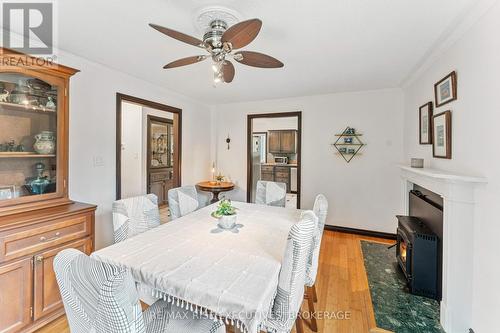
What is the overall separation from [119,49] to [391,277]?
3.83 metres

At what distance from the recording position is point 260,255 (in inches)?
58.9

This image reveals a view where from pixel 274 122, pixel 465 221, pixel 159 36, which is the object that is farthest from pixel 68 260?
pixel 274 122

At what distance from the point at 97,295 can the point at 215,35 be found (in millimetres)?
1602

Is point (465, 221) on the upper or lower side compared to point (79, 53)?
lower

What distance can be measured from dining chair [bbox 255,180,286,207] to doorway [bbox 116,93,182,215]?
5.72 feet

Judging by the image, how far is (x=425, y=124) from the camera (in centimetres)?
265

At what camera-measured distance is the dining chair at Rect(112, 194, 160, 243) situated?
1897 millimetres

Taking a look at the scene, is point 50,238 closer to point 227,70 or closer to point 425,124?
point 227,70

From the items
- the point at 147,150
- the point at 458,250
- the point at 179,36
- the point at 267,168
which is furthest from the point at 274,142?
the point at 179,36

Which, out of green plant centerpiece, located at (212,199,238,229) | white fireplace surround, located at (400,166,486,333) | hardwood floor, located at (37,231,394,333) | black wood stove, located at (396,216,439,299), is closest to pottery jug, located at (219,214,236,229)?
green plant centerpiece, located at (212,199,238,229)

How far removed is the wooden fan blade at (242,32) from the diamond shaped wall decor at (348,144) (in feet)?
9.83

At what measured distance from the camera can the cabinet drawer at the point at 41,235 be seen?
1587 mm

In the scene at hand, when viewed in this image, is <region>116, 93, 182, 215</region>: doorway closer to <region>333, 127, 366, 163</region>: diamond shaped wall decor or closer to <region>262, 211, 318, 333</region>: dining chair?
<region>333, 127, 366, 163</region>: diamond shaped wall decor

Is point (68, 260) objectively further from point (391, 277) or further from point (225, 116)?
point (225, 116)
